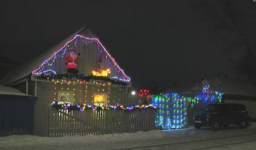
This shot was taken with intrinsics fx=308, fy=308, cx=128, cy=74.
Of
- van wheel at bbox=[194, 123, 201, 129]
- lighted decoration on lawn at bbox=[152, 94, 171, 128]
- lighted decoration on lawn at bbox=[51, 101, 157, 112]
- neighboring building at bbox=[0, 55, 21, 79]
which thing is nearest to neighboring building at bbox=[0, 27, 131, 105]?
lighted decoration on lawn at bbox=[152, 94, 171, 128]

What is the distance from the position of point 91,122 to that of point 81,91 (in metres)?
5.62

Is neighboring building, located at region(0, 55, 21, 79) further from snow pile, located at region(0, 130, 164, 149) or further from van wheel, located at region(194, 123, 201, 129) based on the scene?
snow pile, located at region(0, 130, 164, 149)

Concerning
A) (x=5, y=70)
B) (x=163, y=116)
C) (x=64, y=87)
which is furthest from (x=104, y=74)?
(x=5, y=70)

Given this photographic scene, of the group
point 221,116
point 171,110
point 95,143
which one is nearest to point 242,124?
point 221,116

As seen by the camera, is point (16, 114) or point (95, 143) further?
point (16, 114)

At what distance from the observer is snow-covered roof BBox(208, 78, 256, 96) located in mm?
33122

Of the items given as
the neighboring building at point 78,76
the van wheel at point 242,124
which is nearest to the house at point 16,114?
the neighboring building at point 78,76

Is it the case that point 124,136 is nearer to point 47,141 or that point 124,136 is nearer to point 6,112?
point 47,141

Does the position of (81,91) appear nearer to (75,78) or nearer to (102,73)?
(102,73)

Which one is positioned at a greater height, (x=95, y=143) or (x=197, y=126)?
(x=95, y=143)

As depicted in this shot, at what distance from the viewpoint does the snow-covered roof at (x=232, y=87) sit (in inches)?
1304

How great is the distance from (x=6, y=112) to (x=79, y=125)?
342cm

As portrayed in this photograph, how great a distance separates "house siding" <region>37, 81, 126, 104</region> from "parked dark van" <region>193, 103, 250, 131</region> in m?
5.62

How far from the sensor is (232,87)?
34125mm
